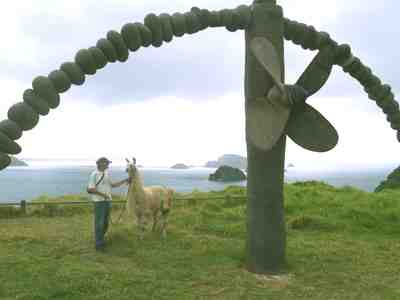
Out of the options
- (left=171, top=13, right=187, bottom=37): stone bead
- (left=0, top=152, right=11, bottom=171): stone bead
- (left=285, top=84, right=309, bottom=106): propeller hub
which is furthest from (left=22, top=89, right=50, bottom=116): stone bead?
(left=285, top=84, right=309, bottom=106): propeller hub

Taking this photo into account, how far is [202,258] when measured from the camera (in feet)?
23.6

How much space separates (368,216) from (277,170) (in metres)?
5.49

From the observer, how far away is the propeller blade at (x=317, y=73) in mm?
6188

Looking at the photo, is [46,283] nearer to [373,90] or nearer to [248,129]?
[248,129]

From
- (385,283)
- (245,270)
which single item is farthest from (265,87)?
(385,283)

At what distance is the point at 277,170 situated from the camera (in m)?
6.42

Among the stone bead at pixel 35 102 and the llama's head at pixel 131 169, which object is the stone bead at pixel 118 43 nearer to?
the stone bead at pixel 35 102

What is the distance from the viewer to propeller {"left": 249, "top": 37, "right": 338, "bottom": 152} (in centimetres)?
575

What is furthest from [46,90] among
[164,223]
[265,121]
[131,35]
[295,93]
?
[164,223]

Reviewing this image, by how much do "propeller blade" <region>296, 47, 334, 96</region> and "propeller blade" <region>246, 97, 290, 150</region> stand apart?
26.4 inches

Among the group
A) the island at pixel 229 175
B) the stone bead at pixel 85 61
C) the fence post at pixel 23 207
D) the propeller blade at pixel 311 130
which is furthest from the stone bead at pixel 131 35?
the island at pixel 229 175

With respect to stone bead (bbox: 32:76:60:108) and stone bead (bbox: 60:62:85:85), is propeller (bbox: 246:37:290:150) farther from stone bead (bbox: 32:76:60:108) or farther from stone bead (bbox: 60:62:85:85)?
stone bead (bbox: 32:76:60:108)

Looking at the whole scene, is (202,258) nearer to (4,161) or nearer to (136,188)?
(136,188)

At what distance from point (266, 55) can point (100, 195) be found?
12.3 ft
